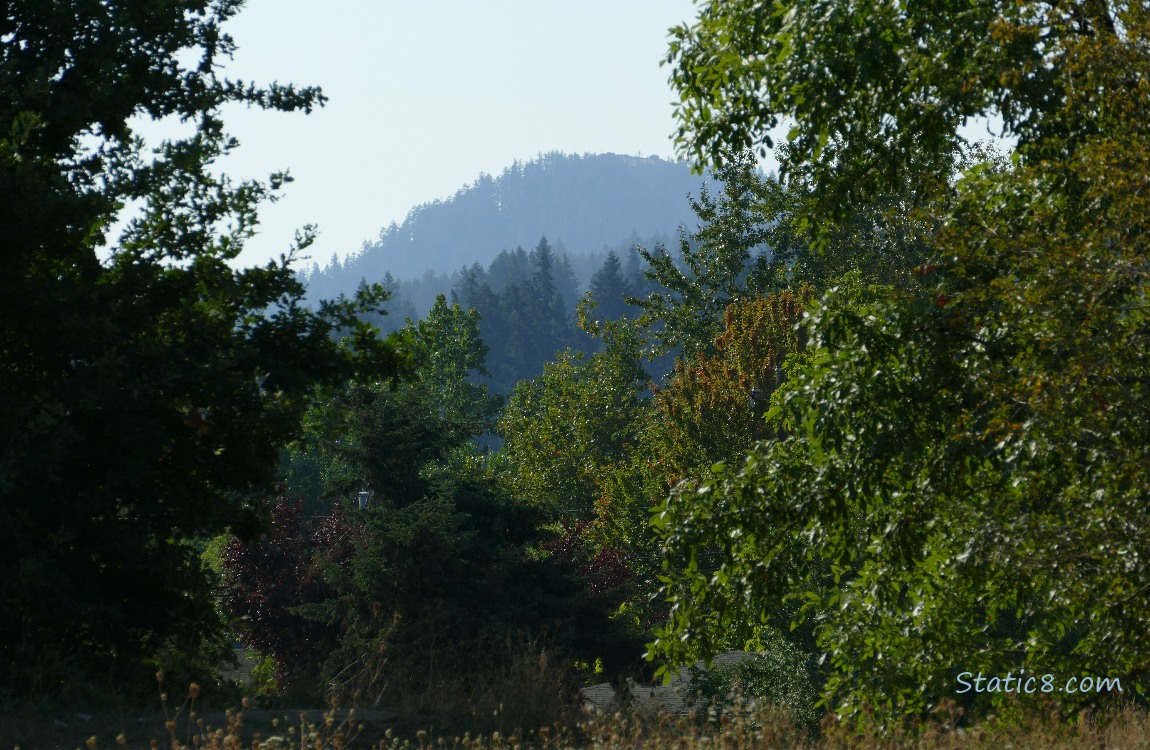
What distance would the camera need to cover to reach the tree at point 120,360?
397 inches

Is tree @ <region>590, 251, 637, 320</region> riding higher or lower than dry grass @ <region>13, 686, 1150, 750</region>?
higher

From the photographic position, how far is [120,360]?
9.98 metres

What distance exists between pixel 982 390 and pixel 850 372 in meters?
1.01

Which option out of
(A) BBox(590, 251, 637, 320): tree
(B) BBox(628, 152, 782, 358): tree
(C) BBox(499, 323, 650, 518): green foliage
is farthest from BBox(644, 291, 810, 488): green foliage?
(A) BBox(590, 251, 637, 320): tree

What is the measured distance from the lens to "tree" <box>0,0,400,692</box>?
33.1ft

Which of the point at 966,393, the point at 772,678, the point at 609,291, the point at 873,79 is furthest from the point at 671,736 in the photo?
the point at 609,291

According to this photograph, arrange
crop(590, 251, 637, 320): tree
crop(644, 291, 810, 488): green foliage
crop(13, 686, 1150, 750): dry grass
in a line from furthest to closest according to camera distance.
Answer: crop(590, 251, 637, 320): tree → crop(644, 291, 810, 488): green foliage → crop(13, 686, 1150, 750): dry grass

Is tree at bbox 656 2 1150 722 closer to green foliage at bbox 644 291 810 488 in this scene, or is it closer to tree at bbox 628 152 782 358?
green foliage at bbox 644 291 810 488

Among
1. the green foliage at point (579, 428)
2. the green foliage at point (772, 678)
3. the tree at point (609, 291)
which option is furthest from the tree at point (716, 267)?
the tree at point (609, 291)

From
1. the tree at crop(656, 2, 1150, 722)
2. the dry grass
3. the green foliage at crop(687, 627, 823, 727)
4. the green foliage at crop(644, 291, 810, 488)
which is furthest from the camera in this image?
the green foliage at crop(644, 291, 810, 488)

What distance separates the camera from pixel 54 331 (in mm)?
10570

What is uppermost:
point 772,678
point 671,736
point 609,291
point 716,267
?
point 609,291

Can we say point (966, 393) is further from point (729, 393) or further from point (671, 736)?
point (729, 393)

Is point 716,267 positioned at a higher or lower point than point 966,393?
higher
